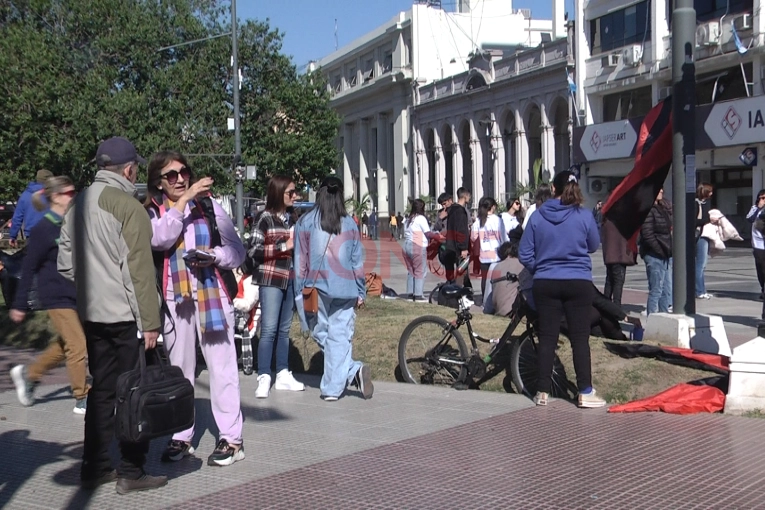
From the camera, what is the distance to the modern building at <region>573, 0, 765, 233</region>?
32.6 meters

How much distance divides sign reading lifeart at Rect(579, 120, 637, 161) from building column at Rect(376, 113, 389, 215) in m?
26.1

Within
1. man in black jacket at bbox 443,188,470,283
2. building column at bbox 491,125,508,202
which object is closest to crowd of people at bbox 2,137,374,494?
man in black jacket at bbox 443,188,470,283

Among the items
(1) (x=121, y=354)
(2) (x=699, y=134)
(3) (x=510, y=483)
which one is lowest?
(3) (x=510, y=483)

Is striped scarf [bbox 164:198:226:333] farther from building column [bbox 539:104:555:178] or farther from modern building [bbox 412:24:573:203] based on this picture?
building column [bbox 539:104:555:178]

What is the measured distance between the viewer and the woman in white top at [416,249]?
14922mm

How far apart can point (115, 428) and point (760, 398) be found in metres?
4.48

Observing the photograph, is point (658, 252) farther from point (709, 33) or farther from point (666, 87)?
point (666, 87)

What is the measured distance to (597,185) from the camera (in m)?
42.4

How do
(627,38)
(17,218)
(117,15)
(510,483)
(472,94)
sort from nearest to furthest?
(510,483)
(17,218)
(627,38)
(117,15)
(472,94)

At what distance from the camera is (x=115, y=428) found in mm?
4867

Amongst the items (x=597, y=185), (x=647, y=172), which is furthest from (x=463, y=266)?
(x=597, y=185)

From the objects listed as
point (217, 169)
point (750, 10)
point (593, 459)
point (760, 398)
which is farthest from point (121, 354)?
point (217, 169)

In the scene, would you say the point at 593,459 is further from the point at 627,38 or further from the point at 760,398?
the point at 627,38

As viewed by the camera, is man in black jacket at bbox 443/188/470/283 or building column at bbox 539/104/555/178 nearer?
man in black jacket at bbox 443/188/470/283
